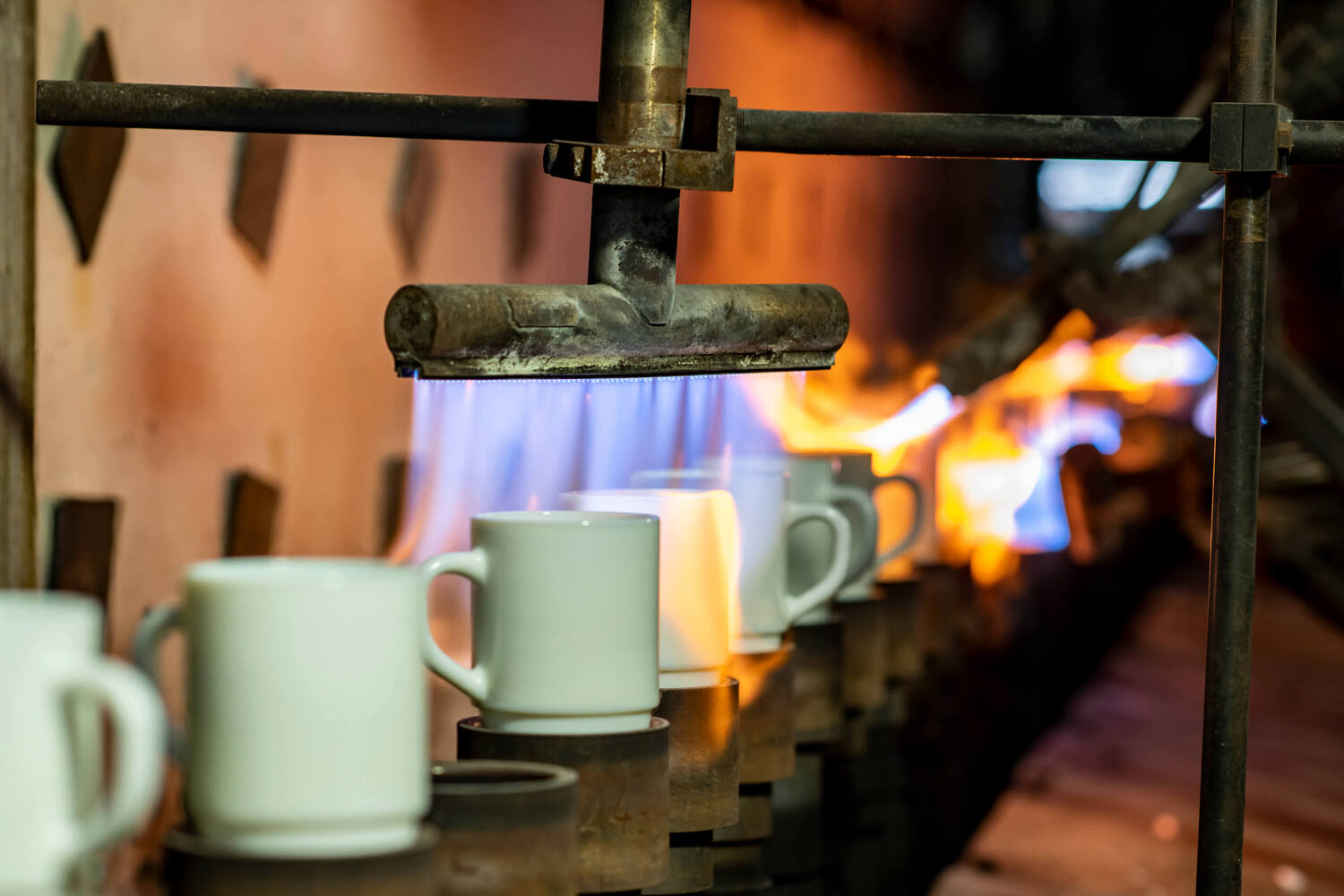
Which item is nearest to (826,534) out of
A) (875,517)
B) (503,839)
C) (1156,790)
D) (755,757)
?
(875,517)

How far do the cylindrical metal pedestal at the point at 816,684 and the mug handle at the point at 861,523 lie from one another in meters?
0.16

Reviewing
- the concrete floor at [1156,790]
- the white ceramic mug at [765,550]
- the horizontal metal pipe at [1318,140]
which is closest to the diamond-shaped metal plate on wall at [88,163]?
the white ceramic mug at [765,550]

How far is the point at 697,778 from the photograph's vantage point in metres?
0.80

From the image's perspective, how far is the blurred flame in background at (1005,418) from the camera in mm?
2930

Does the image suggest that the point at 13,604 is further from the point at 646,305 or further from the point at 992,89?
the point at 992,89

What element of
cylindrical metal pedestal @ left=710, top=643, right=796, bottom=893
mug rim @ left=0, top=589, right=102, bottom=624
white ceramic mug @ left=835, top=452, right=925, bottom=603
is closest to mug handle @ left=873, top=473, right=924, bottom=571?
white ceramic mug @ left=835, top=452, right=925, bottom=603

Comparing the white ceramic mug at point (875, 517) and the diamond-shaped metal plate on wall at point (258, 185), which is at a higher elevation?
the diamond-shaped metal plate on wall at point (258, 185)

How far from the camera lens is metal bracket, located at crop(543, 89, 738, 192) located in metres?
0.73

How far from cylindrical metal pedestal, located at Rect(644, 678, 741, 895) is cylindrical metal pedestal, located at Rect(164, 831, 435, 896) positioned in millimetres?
267

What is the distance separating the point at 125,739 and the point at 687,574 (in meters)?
0.39

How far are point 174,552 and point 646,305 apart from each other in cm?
75

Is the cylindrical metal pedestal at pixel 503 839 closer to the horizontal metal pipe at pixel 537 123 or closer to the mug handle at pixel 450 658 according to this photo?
the mug handle at pixel 450 658

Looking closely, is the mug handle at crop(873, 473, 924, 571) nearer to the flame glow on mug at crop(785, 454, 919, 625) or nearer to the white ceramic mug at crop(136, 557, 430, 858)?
the flame glow on mug at crop(785, 454, 919, 625)

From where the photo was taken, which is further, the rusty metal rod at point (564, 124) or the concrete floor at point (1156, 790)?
the concrete floor at point (1156, 790)
